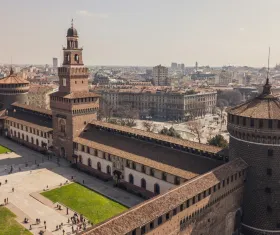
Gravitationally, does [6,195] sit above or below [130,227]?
below

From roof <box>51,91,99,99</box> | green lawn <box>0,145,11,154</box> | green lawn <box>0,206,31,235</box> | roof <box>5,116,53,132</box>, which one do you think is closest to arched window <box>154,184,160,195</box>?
green lawn <box>0,206,31,235</box>

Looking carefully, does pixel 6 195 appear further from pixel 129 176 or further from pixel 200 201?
pixel 200 201

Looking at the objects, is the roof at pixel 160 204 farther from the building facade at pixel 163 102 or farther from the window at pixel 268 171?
the building facade at pixel 163 102

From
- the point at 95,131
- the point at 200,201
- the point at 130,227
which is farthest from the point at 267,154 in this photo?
the point at 95,131

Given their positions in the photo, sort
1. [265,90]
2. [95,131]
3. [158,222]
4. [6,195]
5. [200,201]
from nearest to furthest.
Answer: [158,222] < [200,201] < [265,90] < [6,195] < [95,131]

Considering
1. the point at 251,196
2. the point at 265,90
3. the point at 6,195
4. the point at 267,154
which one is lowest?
the point at 6,195

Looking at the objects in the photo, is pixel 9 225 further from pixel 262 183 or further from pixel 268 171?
pixel 268 171

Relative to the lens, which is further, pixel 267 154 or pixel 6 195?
pixel 6 195
